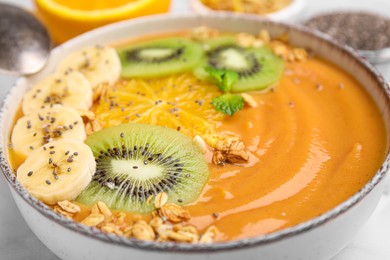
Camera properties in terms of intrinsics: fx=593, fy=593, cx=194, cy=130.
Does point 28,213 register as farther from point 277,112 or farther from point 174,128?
point 277,112

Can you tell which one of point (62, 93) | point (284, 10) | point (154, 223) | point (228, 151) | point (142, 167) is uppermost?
point (284, 10)

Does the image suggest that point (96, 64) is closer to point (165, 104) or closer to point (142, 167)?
point (165, 104)

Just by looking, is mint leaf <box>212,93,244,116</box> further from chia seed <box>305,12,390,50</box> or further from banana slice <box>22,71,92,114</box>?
chia seed <box>305,12,390,50</box>

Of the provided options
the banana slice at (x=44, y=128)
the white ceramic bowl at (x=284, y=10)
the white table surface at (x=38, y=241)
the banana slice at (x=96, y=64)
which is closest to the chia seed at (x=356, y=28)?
the white ceramic bowl at (x=284, y=10)

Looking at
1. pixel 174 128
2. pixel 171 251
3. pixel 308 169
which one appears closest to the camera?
pixel 171 251

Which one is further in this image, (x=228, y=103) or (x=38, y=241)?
(x=228, y=103)

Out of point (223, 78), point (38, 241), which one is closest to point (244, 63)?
point (223, 78)

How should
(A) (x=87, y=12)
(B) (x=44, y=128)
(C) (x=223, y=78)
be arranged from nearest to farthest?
(B) (x=44, y=128) < (C) (x=223, y=78) < (A) (x=87, y=12)

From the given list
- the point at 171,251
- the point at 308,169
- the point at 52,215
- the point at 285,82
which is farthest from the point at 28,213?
the point at 285,82
